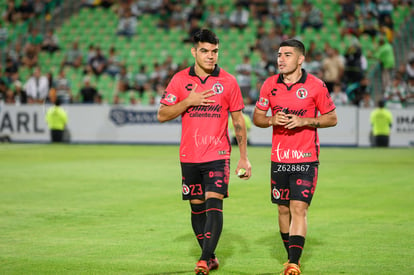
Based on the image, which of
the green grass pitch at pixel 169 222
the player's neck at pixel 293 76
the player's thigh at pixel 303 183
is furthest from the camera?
the green grass pitch at pixel 169 222

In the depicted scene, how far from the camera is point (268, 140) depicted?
29.1 metres

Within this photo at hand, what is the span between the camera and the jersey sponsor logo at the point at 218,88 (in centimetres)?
751

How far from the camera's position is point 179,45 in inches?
1356

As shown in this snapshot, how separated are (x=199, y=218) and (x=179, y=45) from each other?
2724cm

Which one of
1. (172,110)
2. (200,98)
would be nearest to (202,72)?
(200,98)

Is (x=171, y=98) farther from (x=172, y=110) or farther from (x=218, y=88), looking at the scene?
(x=218, y=88)

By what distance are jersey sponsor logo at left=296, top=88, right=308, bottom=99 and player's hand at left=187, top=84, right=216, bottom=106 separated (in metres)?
0.86

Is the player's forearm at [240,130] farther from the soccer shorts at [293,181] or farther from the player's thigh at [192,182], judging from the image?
the player's thigh at [192,182]

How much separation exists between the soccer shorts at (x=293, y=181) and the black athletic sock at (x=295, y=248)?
38 centimetres

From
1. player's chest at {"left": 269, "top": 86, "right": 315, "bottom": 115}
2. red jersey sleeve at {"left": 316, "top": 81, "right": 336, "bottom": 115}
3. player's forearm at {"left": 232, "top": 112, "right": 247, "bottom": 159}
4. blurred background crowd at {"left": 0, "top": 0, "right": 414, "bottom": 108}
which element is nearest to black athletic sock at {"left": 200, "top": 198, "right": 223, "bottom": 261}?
player's forearm at {"left": 232, "top": 112, "right": 247, "bottom": 159}

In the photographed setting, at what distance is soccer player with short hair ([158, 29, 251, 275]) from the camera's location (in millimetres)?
7383

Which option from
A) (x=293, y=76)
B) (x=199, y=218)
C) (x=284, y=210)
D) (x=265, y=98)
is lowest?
(x=199, y=218)

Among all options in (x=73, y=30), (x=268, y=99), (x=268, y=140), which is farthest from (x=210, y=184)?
(x=73, y=30)

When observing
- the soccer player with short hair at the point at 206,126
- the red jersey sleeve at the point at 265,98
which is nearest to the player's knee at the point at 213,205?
the soccer player with short hair at the point at 206,126
